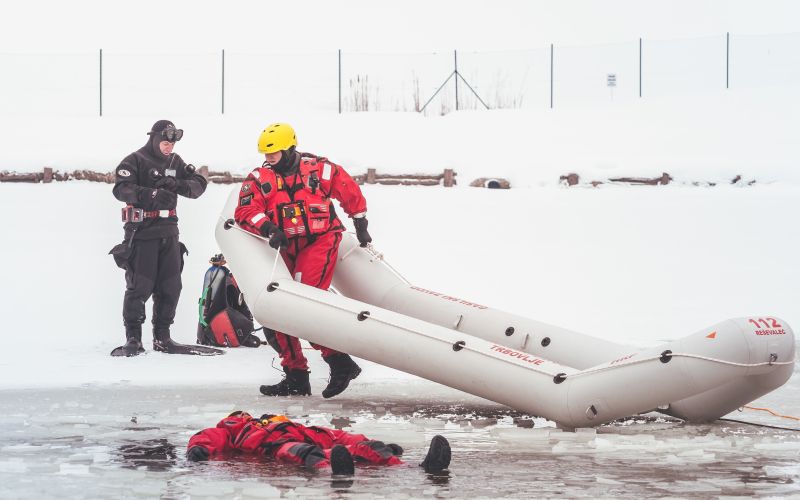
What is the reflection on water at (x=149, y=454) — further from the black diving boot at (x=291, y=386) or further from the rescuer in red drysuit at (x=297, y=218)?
the rescuer in red drysuit at (x=297, y=218)

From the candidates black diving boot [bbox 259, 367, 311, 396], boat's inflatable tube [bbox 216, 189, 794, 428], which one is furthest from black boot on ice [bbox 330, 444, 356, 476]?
black diving boot [bbox 259, 367, 311, 396]

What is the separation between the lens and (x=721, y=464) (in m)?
6.52

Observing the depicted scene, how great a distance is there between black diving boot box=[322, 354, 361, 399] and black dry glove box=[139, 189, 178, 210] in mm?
2228

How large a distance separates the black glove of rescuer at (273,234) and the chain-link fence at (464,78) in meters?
22.1

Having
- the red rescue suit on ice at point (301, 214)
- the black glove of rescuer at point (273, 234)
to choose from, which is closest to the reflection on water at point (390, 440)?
the red rescue suit on ice at point (301, 214)

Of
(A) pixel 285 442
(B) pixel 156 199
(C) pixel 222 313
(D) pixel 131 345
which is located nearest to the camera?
(A) pixel 285 442

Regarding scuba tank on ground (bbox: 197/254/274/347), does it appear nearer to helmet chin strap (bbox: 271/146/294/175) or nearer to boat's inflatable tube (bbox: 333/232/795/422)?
boat's inflatable tube (bbox: 333/232/795/422)

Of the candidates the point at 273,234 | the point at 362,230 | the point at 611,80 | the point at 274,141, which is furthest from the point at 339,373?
the point at 611,80

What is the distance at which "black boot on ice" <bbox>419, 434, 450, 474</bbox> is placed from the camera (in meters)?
6.17

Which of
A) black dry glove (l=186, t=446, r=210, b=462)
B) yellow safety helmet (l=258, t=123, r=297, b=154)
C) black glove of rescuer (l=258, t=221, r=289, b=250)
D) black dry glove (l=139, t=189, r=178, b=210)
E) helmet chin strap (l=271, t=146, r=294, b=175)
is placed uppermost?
yellow safety helmet (l=258, t=123, r=297, b=154)

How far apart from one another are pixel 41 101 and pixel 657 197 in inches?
771

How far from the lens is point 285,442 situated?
21.2 feet

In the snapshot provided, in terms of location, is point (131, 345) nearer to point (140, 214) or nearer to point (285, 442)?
point (140, 214)

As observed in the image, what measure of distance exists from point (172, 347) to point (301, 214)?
2.26m
